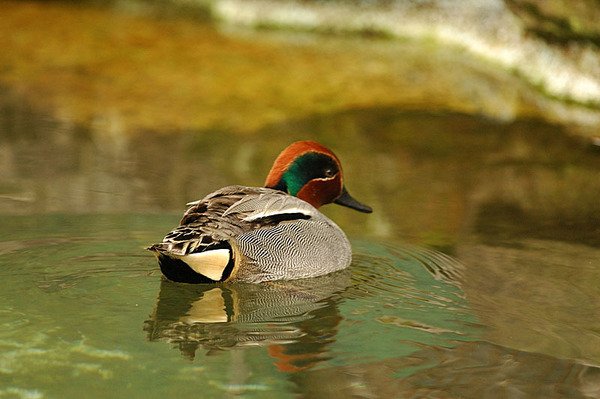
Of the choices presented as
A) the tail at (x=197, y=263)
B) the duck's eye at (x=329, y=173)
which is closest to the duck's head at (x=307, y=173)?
the duck's eye at (x=329, y=173)

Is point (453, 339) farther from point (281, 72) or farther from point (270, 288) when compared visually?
point (281, 72)

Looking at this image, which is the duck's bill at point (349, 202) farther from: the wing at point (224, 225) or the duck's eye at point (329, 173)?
the wing at point (224, 225)

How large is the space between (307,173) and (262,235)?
839 millimetres

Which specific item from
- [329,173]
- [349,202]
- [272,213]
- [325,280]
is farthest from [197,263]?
[349,202]

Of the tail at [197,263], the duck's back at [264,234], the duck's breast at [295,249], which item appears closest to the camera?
the tail at [197,263]

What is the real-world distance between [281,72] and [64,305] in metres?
6.97

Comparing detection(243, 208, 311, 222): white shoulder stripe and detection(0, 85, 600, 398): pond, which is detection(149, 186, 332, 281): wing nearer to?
detection(243, 208, 311, 222): white shoulder stripe

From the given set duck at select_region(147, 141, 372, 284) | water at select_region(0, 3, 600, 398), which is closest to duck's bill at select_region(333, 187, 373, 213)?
water at select_region(0, 3, 600, 398)

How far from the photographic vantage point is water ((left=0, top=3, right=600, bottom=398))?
523 cm

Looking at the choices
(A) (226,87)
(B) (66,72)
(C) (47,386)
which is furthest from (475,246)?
(B) (66,72)

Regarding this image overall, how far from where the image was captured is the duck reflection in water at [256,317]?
5.51 m

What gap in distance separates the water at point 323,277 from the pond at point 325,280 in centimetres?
2

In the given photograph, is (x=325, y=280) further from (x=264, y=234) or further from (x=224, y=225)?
(x=224, y=225)

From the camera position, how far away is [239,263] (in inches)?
256
